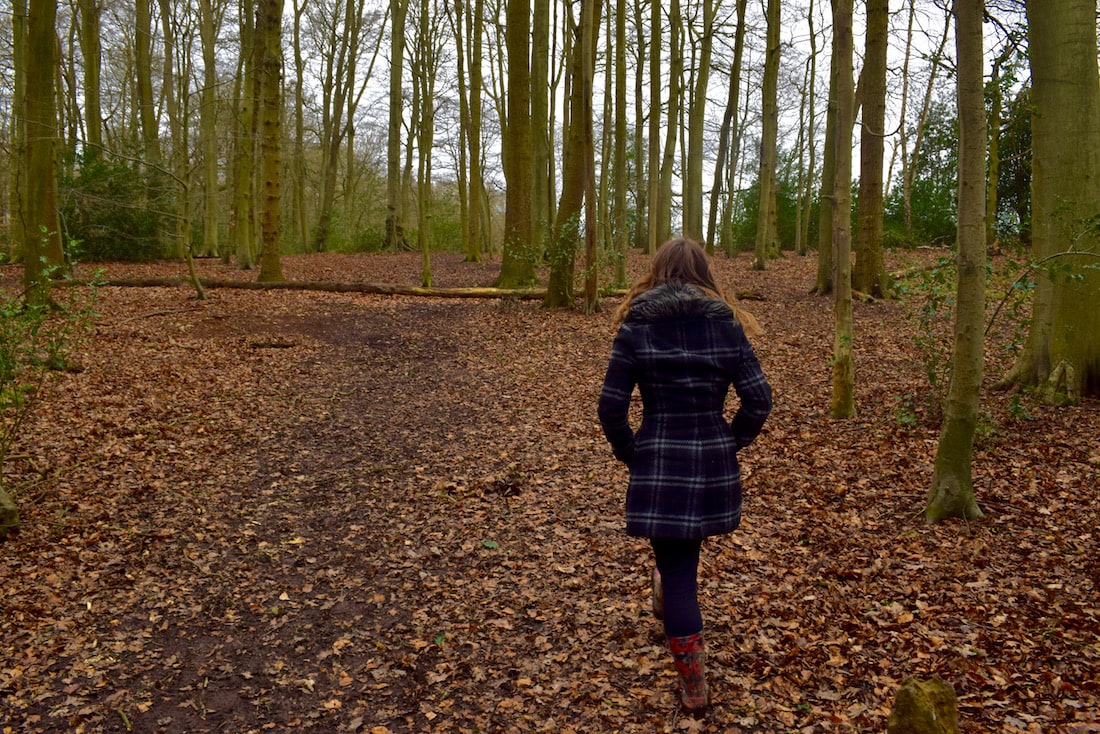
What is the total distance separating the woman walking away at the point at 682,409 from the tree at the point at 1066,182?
181 inches

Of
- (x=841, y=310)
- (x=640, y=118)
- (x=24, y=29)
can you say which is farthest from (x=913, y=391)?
(x=24, y=29)

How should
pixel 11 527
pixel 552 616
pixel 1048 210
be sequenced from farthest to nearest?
1. pixel 1048 210
2. pixel 11 527
3. pixel 552 616

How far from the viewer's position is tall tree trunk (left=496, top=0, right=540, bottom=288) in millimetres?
15469

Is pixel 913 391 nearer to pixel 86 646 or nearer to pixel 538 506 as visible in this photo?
pixel 538 506

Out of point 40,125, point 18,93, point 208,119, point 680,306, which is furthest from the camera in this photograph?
point 208,119

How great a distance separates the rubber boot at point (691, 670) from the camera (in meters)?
3.25

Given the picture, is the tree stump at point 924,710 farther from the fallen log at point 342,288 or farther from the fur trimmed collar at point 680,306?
the fallen log at point 342,288

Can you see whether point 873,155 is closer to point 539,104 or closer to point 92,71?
point 539,104

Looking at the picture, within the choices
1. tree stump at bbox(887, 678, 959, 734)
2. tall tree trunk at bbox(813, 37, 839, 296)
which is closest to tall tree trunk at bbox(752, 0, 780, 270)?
tall tree trunk at bbox(813, 37, 839, 296)

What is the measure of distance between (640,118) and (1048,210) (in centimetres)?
1395

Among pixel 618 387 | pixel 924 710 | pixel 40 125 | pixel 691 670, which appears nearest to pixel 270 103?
pixel 40 125

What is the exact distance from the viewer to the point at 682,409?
10.2 feet

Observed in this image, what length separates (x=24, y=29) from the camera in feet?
62.8

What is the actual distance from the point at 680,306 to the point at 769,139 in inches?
709
